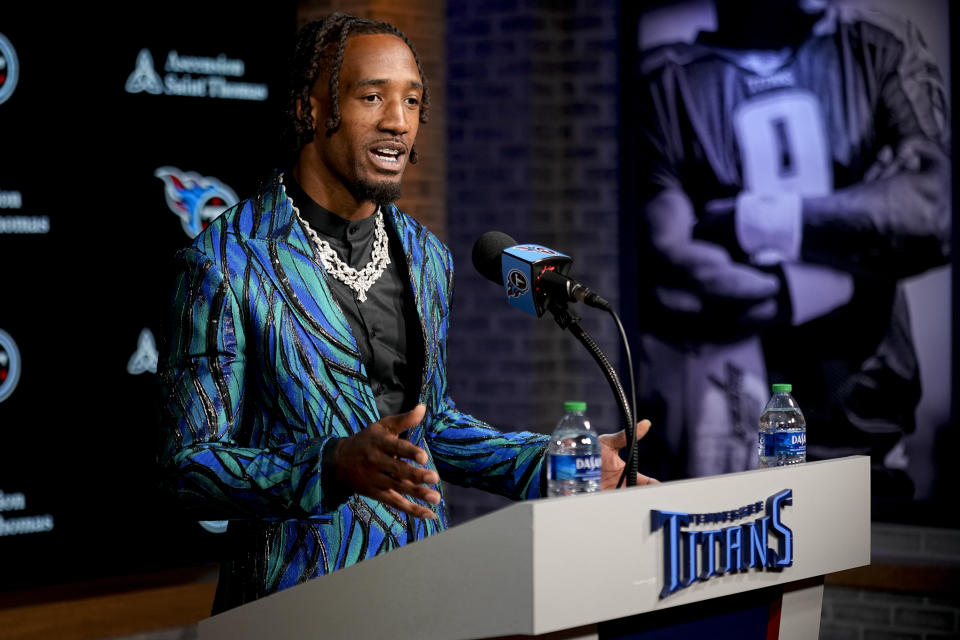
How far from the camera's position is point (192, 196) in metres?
4.53

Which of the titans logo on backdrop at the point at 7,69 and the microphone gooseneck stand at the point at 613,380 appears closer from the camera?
the microphone gooseneck stand at the point at 613,380

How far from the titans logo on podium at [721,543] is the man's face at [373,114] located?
2.98 feet

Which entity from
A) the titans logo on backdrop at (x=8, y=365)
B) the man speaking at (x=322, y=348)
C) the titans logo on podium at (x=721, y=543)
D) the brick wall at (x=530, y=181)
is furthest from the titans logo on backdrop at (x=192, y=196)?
the titans logo on podium at (x=721, y=543)

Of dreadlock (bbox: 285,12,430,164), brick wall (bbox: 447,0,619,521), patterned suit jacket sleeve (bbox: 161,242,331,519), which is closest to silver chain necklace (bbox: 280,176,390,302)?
dreadlock (bbox: 285,12,430,164)

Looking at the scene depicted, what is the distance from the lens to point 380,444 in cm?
166

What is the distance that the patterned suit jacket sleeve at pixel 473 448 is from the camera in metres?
2.17

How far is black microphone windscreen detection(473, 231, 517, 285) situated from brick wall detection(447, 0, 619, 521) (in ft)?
10.7

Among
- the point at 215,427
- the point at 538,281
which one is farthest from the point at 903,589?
the point at 215,427

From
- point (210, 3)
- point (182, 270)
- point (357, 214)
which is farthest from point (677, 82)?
point (182, 270)

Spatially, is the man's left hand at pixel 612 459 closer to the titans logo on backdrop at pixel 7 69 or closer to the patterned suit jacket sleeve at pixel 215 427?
the patterned suit jacket sleeve at pixel 215 427

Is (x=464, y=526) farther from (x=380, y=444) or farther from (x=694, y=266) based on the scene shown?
(x=694, y=266)

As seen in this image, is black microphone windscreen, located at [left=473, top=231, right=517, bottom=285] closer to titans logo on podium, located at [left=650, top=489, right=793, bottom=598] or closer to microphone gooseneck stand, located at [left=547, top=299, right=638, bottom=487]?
microphone gooseneck stand, located at [left=547, top=299, right=638, bottom=487]

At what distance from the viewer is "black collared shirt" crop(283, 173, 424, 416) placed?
2.23 metres

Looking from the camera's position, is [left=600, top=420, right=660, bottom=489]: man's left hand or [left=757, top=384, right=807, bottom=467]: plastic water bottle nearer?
[left=600, top=420, right=660, bottom=489]: man's left hand
